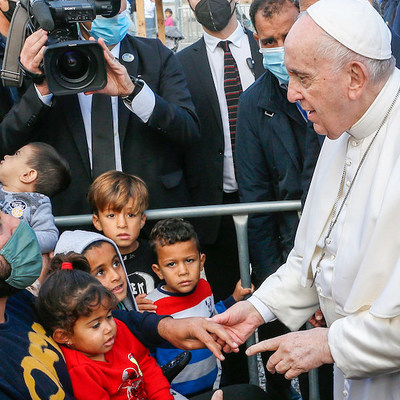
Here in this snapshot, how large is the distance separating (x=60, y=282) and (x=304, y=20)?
4.41 feet

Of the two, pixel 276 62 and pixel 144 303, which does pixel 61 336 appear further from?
pixel 276 62

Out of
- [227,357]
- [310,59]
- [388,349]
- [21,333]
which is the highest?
[310,59]

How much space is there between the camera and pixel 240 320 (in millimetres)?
2977

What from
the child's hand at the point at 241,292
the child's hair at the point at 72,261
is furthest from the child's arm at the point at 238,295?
the child's hair at the point at 72,261

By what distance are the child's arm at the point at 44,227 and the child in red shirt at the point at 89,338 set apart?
0.59 metres

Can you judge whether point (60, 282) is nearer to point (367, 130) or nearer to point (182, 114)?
point (367, 130)

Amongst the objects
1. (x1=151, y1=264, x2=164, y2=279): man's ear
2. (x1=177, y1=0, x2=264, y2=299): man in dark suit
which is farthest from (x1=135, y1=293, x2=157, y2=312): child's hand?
(x1=177, y1=0, x2=264, y2=299): man in dark suit

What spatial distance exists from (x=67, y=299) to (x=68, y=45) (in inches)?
58.1

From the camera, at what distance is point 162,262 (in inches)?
145

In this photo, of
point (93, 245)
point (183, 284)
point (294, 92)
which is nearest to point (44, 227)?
point (93, 245)

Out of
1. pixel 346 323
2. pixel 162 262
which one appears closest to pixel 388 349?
pixel 346 323

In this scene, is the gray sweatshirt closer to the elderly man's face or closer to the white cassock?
the white cassock

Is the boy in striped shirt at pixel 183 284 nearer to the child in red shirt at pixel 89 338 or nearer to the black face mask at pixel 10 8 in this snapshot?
the child in red shirt at pixel 89 338

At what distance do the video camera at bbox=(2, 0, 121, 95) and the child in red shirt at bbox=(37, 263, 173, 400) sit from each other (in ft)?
3.98
